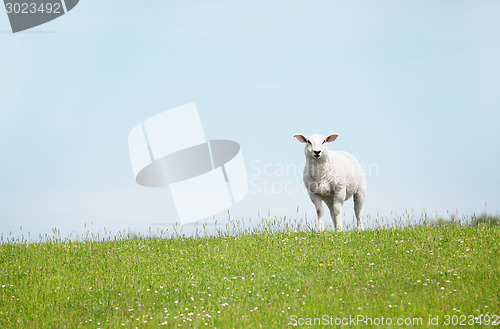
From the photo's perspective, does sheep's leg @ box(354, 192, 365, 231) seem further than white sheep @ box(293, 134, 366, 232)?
Yes

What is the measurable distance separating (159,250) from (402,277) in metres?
6.62

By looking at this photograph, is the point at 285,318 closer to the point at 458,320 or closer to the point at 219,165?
the point at 458,320

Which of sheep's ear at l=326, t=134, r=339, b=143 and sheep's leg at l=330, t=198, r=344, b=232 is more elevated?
sheep's ear at l=326, t=134, r=339, b=143

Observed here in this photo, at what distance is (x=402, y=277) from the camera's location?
11.5 meters

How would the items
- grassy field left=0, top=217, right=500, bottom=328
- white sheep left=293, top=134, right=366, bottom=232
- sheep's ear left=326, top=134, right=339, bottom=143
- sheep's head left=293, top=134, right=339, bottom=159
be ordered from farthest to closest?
sheep's ear left=326, top=134, right=339, bottom=143 → white sheep left=293, top=134, right=366, bottom=232 → sheep's head left=293, top=134, right=339, bottom=159 → grassy field left=0, top=217, right=500, bottom=328

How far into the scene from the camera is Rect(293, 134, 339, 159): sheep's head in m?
15.9

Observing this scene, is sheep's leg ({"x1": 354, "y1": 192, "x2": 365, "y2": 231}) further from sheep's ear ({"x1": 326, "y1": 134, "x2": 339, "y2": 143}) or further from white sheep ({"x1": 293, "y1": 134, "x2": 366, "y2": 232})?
sheep's ear ({"x1": 326, "y1": 134, "x2": 339, "y2": 143})

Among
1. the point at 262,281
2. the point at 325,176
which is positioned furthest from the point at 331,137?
the point at 262,281

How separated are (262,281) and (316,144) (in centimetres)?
544

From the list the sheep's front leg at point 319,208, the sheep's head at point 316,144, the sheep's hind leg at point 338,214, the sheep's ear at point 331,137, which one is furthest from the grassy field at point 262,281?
the sheep's ear at point 331,137

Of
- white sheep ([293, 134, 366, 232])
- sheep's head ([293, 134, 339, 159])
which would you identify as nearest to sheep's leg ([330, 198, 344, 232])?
white sheep ([293, 134, 366, 232])

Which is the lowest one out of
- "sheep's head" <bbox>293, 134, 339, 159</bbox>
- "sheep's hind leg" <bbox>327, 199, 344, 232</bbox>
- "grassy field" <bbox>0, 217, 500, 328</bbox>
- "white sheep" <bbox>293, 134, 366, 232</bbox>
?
"grassy field" <bbox>0, 217, 500, 328</bbox>

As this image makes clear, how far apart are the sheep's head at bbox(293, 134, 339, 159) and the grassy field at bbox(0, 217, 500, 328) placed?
2272 millimetres

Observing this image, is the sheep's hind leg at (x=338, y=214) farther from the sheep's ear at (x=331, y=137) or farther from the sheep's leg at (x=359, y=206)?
the sheep's ear at (x=331, y=137)
